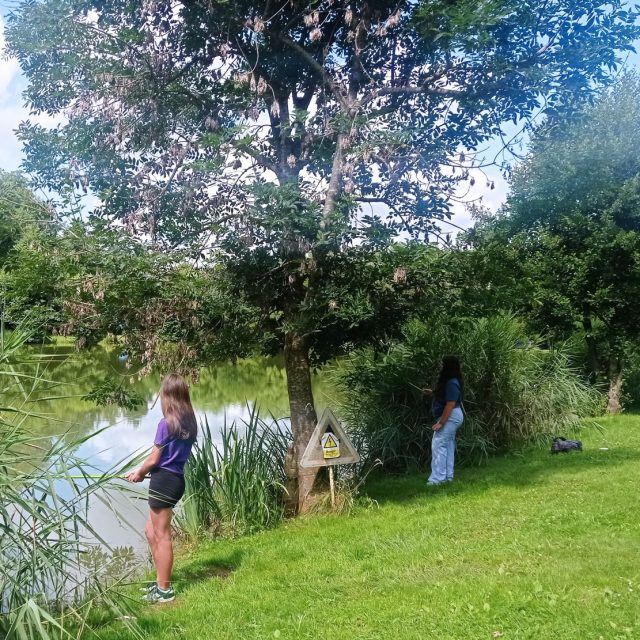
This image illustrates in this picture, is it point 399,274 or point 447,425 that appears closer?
point 399,274

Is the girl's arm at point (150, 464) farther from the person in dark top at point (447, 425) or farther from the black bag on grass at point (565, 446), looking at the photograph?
the black bag on grass at point (565, 446)

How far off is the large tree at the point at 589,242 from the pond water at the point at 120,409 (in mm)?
5426

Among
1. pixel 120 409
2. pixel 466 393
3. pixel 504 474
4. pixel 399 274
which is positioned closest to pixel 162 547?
pixel 399 274

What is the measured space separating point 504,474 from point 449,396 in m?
1.29

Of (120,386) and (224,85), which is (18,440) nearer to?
(120,386)

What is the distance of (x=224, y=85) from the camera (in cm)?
726

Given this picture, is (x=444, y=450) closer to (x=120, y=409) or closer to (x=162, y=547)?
Result: (x=162, y=547)

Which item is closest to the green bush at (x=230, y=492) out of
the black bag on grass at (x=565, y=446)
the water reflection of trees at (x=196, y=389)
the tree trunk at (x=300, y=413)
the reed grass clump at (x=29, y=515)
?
the tree trunk at (x=300, y=413)

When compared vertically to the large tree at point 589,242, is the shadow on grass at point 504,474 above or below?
below

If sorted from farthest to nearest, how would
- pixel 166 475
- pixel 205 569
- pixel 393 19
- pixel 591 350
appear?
pixel 591 350 → pixel 393 19 → pixel 205 569 → pixel 166 475

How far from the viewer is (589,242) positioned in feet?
48.1

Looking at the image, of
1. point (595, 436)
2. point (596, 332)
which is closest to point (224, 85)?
point (595, 436)

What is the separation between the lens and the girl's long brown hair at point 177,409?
496 centimetres

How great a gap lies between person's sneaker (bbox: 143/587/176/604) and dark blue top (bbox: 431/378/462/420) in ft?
14.7
